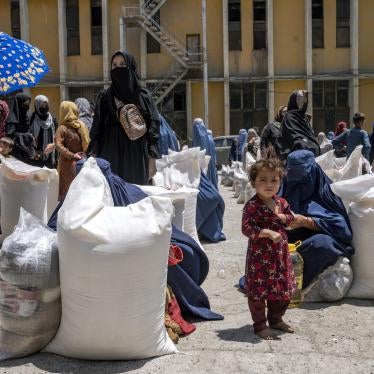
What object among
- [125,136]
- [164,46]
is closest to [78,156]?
[125,136]

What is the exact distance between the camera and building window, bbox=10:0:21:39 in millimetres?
28109

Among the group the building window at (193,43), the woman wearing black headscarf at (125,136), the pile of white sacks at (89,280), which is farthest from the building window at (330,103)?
the pile of white sacks at (89,280)

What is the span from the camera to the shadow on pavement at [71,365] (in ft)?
11.0

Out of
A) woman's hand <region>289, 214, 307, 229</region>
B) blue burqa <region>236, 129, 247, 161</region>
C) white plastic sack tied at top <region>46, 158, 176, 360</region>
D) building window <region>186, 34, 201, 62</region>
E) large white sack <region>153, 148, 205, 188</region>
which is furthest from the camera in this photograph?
building window <region>186, 34, 201, 62</region>

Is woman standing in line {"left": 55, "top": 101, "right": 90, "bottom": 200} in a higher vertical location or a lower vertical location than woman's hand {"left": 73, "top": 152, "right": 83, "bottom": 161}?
higher

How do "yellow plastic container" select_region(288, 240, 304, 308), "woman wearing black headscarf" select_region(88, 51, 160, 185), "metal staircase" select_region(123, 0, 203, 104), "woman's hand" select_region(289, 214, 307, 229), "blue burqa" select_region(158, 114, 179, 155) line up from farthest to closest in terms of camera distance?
"metal staircase" select_region(123, 0, 203, 104)
"blue burqa" select_region(158, 114, 179, 155)
"woman wearing black headscarf" select_region(88, 51, 160, 185)
"yellow plastic container" select_region(288, 240, 304, 308)
"woman's hand" select_region(289, 214, 307, 229)

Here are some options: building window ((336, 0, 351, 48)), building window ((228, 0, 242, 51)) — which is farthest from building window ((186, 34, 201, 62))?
building window ((336, 0, 351, 48))

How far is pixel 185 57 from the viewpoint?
86.6 ft

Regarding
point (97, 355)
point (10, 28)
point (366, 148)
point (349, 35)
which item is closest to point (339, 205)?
point (97, 355)

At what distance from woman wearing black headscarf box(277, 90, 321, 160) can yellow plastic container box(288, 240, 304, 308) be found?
263 cm

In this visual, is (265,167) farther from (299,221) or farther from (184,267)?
(184,267)

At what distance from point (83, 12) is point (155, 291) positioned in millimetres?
25607

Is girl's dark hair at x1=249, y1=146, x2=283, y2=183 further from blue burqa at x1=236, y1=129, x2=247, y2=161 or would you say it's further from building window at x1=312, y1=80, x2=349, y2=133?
building window at x1=312, y1=80, x2=349, y2=133

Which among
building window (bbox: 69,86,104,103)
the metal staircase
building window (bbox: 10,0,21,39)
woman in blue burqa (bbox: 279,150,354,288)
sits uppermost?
building window (bbox: 10,0,21,39)
